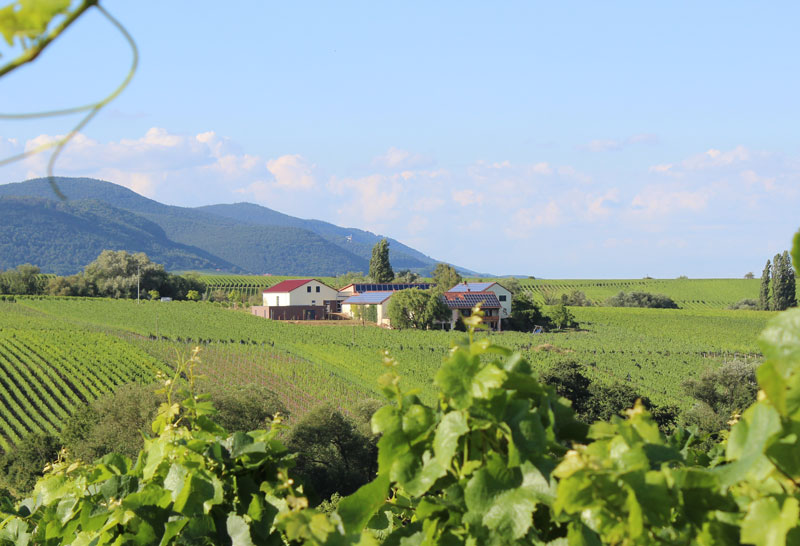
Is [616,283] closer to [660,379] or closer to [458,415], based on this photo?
[660,379]

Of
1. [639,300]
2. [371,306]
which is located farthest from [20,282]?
[639,300]

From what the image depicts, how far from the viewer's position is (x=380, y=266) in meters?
79.2

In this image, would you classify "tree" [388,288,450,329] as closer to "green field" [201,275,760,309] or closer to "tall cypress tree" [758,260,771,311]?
"green field" [201,275,760,309]

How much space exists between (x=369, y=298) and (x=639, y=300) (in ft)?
120

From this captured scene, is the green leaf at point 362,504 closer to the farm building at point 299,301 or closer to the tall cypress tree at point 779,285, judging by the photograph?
the farm building at point 299,301

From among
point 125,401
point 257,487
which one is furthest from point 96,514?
point 125,401

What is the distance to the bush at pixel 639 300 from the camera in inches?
3194

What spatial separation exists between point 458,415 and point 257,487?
0.95 m

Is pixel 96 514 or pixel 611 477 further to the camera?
pixel 96 514

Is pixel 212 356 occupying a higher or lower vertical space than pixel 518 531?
lower

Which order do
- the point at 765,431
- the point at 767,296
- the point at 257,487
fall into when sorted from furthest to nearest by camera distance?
the point at 767,296 → the point at 257,487 → the point at 765,431

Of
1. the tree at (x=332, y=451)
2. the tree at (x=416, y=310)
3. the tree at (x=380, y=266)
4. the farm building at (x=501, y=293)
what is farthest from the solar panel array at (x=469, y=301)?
the tree at (x=332, y=451)

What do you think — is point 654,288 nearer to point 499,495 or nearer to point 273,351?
point 273,351

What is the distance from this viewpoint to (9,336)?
36.7 m
